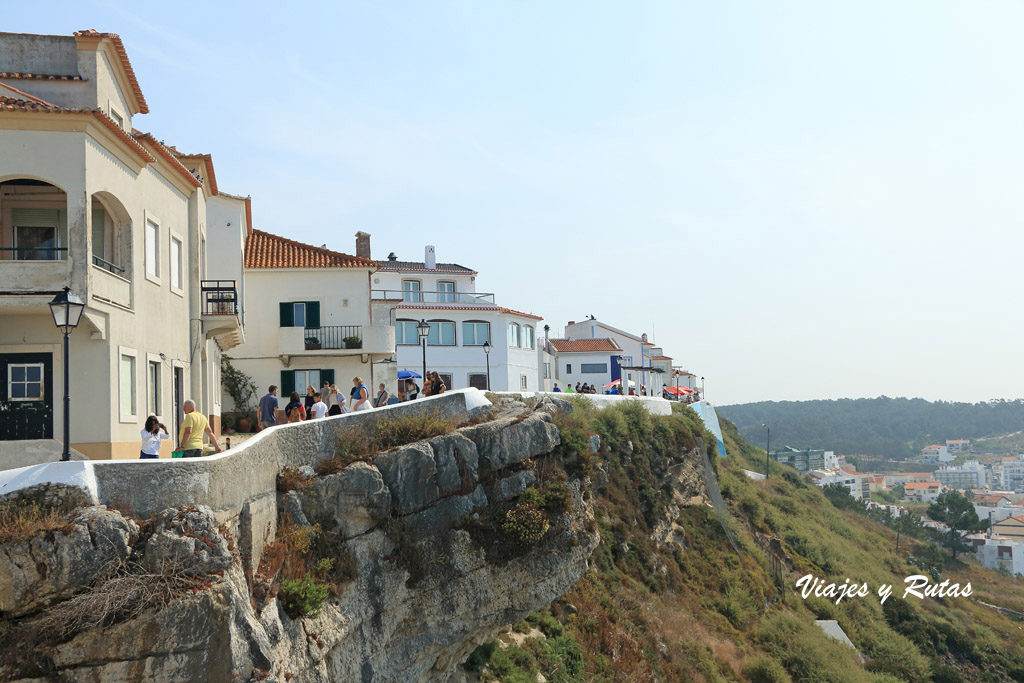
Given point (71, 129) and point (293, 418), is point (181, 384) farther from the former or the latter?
point (71, 129)

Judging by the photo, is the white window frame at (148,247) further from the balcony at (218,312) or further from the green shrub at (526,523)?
the green shrub at (526,523)

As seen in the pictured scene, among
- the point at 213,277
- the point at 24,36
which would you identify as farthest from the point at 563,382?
the point at 24,36

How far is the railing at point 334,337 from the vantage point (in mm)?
34625

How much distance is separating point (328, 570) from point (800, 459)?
498ft

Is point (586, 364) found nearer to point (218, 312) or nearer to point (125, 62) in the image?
point (218, 312)

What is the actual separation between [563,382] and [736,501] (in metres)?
30.1

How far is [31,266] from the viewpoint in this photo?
54.3ft

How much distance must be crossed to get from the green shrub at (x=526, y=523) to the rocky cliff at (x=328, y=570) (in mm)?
35

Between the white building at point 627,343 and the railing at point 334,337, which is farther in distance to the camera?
the white building at point 627,343

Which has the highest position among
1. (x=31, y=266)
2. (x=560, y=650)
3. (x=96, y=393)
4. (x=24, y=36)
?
(x=24, y=36)

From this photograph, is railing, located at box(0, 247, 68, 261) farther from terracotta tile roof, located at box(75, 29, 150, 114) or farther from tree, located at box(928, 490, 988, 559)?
tree, located at box(928, 490, 988, 559)

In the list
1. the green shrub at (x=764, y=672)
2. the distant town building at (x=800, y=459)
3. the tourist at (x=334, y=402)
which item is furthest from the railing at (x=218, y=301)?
the distant town building at (x=800, y=459)

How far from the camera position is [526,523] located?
18422 millimetres

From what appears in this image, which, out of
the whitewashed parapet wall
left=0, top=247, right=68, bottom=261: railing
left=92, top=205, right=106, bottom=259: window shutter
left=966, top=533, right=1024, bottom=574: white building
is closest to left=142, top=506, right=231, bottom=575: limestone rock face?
the whitewashed parapet wall
